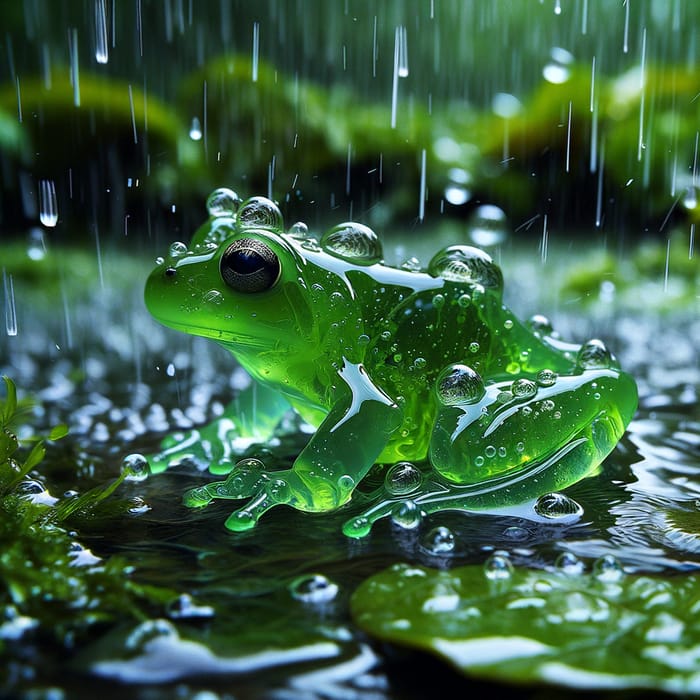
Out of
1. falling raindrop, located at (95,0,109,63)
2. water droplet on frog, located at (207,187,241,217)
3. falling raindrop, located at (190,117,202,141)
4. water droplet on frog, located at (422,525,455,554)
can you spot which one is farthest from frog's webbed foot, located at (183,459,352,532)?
falling raindrop, located at (95,0,109,63)

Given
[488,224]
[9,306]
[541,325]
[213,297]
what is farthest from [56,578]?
[488,224]

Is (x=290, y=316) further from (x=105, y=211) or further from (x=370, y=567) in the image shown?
(x=105, y=211)

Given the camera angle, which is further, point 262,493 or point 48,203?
point 48,203

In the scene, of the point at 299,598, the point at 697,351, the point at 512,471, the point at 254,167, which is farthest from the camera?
the point at 254,167

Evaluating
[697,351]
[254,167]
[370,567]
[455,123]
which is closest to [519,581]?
[370,567]

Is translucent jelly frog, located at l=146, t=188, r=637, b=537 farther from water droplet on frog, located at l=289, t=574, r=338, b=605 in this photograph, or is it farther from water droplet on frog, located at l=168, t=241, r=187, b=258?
water droplet on frog, located at l=289, t=574, r=338, b=605

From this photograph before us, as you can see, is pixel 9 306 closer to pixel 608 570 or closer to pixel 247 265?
pixel 247 265
